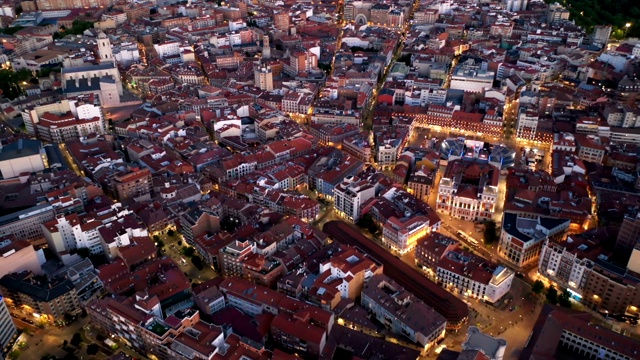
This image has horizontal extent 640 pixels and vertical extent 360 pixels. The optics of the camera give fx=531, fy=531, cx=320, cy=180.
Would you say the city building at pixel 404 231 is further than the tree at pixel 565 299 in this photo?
Yes

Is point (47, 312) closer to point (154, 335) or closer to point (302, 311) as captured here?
point (154, 335)

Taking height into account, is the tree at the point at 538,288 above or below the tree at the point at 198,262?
above

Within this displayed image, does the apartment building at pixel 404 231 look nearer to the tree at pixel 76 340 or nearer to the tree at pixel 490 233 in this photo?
the tree at pixel 490 233

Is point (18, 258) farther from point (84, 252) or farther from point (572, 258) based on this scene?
point (572, 258)

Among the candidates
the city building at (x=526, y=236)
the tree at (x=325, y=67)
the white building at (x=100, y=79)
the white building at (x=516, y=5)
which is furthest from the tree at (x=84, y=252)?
the white building at (x=516, y=5)

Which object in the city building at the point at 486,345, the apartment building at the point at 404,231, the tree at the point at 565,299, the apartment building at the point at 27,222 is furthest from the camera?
the apartment building at the point at 27,222

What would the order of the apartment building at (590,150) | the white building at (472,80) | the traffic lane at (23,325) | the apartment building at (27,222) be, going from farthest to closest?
1. the white building at (472,80)
2. the apartment building at (590,150)
3. the apartment building at (27,222)
4. the traffic lane at (23,325)
